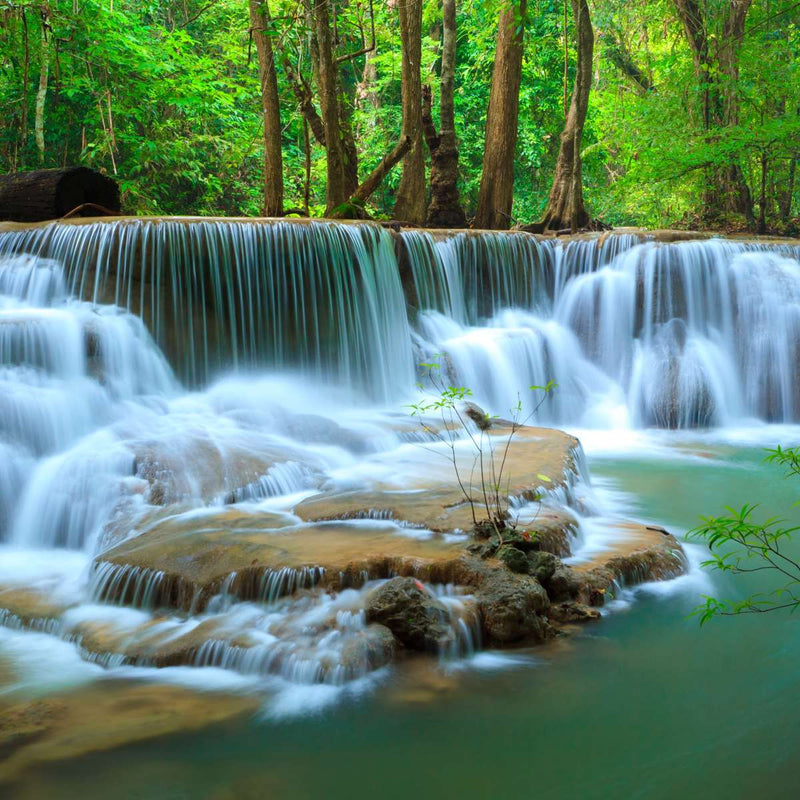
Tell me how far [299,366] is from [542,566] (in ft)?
19.4

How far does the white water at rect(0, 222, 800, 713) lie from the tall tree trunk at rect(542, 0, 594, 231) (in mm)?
1698

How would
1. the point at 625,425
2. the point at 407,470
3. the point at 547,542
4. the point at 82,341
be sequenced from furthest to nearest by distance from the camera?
the point at 625,425, the point at 82,341, the point at 407,470, the point at 547,542

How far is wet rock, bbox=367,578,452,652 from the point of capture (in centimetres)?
418

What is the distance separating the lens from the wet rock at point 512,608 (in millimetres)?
4297

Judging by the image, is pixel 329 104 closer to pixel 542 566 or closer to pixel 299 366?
pixel 299 366

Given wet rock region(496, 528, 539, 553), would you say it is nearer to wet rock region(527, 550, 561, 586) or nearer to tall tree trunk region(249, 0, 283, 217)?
wet rock region(527, 550, 561, 586)

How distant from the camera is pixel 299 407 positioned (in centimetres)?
945

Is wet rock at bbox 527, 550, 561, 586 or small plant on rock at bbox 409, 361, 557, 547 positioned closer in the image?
wet rock at bbox 527, 550, 561, 586

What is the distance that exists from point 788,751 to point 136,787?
8.43 feet

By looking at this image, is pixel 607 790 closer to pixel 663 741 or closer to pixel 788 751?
pixel 663 741

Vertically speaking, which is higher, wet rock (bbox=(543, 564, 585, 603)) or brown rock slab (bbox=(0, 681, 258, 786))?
wet rock (bbox=(543, 564, 585, 603))

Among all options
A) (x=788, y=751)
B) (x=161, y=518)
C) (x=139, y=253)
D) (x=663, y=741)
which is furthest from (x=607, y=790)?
(x=139, y=253)

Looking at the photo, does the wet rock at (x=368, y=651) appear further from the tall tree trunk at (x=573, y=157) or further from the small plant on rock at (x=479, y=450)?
the tall tree trunk at (x=573, y=157)

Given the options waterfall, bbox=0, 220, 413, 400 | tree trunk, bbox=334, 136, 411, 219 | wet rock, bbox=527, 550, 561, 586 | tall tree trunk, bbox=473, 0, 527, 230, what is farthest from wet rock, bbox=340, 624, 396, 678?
tall tree trunk, bbox=473, 0, 527, 230
